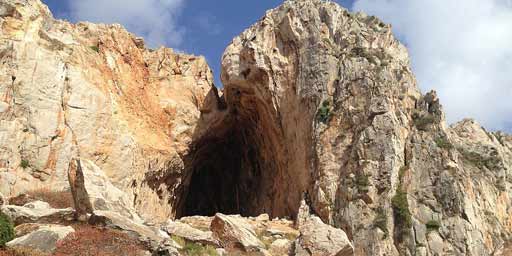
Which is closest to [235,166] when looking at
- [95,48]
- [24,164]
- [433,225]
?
[95,48]

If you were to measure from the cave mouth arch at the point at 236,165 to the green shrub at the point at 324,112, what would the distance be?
5.25m

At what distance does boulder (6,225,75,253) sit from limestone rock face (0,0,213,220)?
40.5 ft

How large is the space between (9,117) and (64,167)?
397 cm

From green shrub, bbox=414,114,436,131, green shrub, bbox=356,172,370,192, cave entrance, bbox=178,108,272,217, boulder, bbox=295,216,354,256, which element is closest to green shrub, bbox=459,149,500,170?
green shrub, bbox=414,114,436,131

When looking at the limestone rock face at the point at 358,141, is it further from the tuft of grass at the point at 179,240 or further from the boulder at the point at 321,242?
the tuft of grass at the point at 179,240

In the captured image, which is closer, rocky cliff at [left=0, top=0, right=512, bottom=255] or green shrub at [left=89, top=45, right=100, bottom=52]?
rocky cliff at [left=0, top=0, right=512, bottom=255]

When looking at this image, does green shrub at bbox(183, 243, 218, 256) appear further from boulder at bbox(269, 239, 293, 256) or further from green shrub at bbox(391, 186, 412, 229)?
green shrub at bbox(391, 186, 412, 229)

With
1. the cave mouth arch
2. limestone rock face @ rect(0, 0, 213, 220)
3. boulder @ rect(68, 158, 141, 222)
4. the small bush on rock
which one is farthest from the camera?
the cave mouth arch

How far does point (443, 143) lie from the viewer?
112ft

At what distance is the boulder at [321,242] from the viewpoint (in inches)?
957

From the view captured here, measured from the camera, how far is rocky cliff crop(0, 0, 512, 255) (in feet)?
104

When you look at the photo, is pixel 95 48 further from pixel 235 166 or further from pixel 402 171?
pixel 402 171

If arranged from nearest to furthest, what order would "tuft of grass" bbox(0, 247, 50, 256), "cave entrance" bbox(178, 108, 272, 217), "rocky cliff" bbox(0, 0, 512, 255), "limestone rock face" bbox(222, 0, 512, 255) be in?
"tuft of grass" bbox(0, 247, 50, 256) → "limestone rock face" bbox(222, 0, 512, 255) → "rocky cliff" bbox(0, 0, 512, 255) → "cave entrance" bbox(178, 108, 272, 217)

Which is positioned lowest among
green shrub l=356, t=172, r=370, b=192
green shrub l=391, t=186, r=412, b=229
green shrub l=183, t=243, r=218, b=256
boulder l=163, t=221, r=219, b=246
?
green shrub l=183, t=243, r=218, b=256
